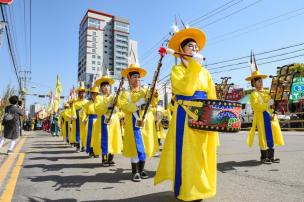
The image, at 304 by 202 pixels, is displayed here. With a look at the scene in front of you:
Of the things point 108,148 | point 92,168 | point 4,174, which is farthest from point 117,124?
point 4,174

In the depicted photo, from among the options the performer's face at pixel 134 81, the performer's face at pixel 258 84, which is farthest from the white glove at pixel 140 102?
the performer's face at pixel 258 84

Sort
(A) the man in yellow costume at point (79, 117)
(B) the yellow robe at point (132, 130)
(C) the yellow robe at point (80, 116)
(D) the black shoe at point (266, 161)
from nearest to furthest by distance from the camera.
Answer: (B) the yellow robe at point (132, 130) < (D) the black shoe at point (266, 161) < (C) the yellow robe at point (80, 116) < (A) the man in yellow costume at point (79, 117)

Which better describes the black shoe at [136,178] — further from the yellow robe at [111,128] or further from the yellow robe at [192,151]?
the yellow robe at [111,128]

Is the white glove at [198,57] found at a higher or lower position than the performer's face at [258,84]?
lower

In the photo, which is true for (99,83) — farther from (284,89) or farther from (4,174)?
(284,89)

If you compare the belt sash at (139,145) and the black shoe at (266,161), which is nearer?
the belt sash at (139,145)

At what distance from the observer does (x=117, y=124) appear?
813 centimetres

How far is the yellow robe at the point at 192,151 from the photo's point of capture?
372cm

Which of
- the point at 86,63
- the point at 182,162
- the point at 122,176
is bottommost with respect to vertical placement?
the point at 122,176

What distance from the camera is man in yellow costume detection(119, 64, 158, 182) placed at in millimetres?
5918

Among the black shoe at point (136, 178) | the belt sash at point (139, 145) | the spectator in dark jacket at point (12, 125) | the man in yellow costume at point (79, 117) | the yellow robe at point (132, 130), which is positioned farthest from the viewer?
the man in yellow costume at point (79, 117)

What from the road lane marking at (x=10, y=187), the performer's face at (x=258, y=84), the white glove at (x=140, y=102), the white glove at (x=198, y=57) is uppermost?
the performer's face at (x=258, y=84)

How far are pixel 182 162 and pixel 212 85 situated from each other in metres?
1.08

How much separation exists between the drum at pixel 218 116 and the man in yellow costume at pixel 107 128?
3884mm
